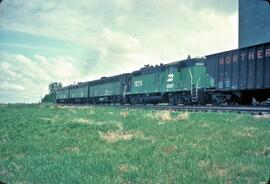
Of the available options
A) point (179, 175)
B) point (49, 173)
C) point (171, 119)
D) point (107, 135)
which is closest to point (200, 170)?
point (179, 175)

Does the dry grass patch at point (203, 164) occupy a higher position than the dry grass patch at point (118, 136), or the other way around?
the dry grass patch at point (118, 136)

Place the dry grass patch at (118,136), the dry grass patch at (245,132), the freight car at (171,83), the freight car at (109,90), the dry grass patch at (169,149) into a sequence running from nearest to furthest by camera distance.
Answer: the dry grass patch at (169,149) → the dry grass patch at (245,132) → the dry grass patch at (118,136) → the freight car at (171,83) → the freight car at (109,90)

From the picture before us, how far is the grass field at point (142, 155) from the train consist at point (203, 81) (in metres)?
8.25

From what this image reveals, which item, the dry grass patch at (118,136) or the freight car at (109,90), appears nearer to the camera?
the dry grass patch at (118,136)

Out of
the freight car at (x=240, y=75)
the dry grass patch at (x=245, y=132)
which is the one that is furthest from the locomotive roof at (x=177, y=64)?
the dry grass patch at (x=245, y=132)

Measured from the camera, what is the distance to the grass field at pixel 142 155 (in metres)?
5.49

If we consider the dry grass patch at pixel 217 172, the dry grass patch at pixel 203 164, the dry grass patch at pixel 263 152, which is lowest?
the dry grass patch at pixel 217 172

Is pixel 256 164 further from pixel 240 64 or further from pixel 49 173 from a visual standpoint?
pixel 240 64

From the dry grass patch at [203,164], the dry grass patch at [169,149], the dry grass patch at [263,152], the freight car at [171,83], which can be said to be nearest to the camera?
the dry grass patch at [203,164]

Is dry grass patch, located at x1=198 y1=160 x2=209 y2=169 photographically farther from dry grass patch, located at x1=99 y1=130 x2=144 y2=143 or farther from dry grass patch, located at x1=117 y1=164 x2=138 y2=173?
dry grass patch, located at x1=99 y1=130 x2=144 y2=143

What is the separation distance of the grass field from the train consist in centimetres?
825

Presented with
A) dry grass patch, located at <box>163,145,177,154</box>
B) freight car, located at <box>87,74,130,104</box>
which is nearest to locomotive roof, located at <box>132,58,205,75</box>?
freight car, located at <box>87,74,130,104</box>

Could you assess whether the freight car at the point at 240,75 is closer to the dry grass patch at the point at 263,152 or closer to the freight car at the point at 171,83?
the freight car at the point at 171,83

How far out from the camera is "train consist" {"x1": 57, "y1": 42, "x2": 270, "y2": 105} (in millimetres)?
19016
